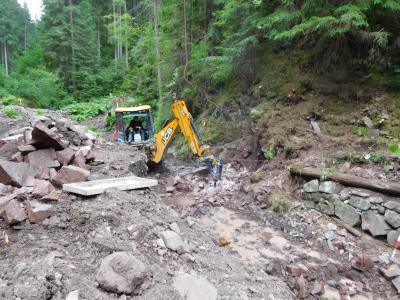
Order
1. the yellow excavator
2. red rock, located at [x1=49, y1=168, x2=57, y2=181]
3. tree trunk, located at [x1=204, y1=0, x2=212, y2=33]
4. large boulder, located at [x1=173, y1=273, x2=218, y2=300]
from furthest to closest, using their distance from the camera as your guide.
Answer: tree trunk, located at [x1=204, y1=0, x2=212, y2=33], the yellow excavator, red rock, located at [x1=49, y1=168, x2=57, y2=181], large boulder, located at [x1=173, y1=273, x2=218, y2=300]

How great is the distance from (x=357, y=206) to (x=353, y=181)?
0.45m

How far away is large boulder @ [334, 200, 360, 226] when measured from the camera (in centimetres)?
556

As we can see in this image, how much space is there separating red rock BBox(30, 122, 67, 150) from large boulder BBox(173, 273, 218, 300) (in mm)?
3830

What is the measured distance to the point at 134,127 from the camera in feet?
32.0

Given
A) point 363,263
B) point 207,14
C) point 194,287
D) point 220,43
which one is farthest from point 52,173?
point 207,14

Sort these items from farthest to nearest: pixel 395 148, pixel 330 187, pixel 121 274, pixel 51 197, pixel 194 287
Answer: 1. pixel 395 148
2. pixel 330 187
3. pixel 51 197
4. pixel 194 287
5. pixel 121 274

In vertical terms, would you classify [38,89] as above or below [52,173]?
above

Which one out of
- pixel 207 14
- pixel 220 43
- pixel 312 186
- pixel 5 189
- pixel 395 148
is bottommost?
pixel 312 186

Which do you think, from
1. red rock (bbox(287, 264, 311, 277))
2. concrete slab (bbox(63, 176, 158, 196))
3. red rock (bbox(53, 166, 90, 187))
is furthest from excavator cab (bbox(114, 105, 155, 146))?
red rock (bbox(287, 264, 311, 277))

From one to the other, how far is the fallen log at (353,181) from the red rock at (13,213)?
5.08 m

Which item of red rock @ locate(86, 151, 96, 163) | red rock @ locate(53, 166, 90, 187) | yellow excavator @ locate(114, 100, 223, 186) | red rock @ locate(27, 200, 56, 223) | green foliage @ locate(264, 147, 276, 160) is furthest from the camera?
green foliage @ locate(264, 147, 276, 160)

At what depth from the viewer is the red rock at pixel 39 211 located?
3.87 m

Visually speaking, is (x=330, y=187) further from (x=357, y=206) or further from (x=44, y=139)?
(x=44, y=139)

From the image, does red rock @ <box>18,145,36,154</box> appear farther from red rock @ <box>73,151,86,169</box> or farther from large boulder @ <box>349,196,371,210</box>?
large boulder @ <box>349,196,371,210</box>
